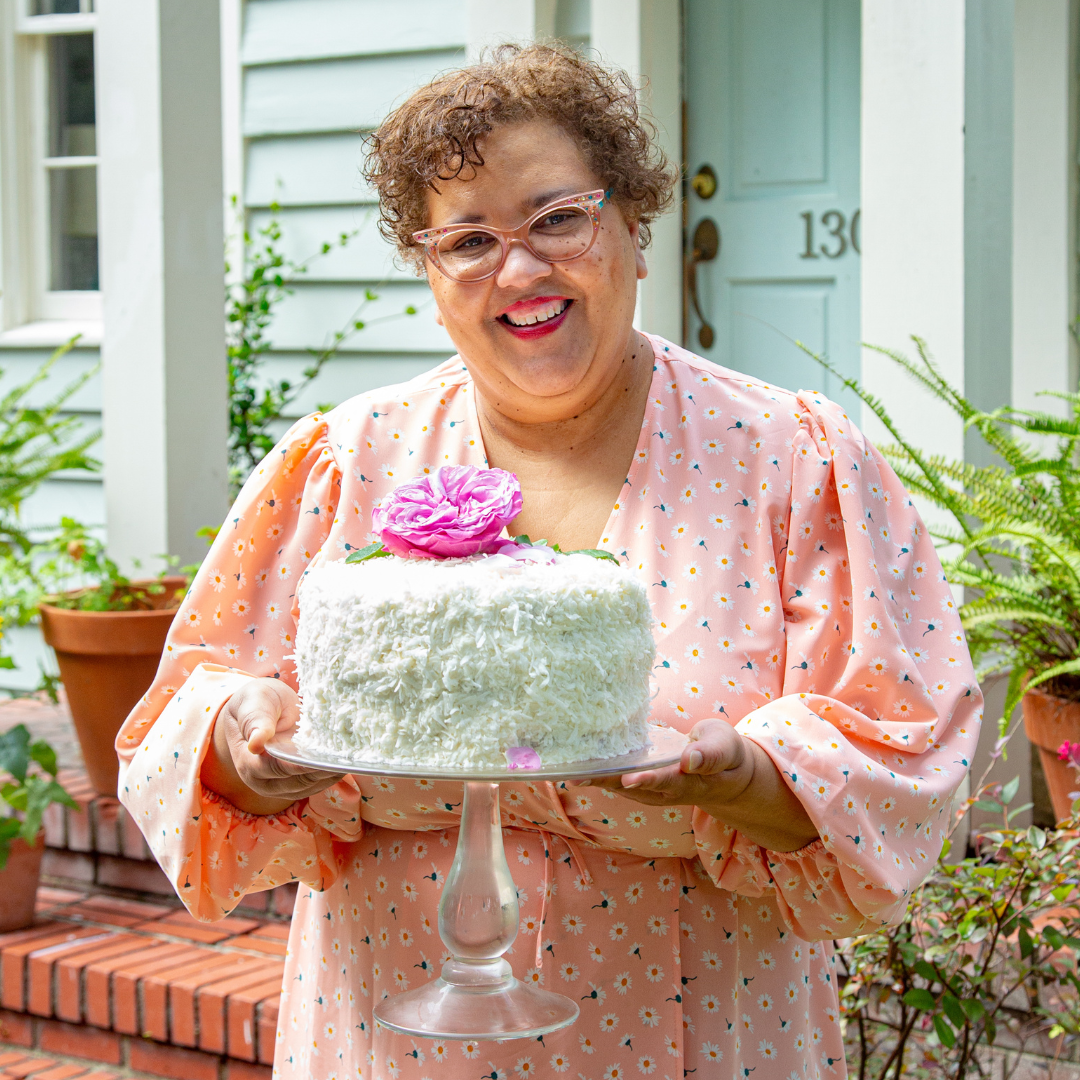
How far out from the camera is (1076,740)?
275cm

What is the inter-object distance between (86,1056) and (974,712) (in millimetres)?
2522

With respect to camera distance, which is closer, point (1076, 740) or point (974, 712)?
point (974, 712)

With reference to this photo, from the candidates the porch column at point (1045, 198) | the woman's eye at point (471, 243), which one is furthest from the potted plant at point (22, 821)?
the porch column at point (1045, 198)

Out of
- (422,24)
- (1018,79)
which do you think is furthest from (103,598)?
(1018,79)

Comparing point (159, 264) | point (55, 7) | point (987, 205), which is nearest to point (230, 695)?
point (987, 205)

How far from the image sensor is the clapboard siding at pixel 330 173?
4.62 m

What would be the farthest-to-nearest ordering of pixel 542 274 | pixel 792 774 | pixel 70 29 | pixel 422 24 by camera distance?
pixel 70 29 < pixel 422 24 < pixel 542 274 < pixel 792 774

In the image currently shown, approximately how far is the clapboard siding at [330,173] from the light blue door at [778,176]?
1019 mm

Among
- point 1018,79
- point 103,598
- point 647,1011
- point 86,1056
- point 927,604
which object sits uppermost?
point 1018,79

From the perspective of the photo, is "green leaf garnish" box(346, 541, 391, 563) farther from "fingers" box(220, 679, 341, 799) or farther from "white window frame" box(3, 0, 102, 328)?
"white window frame" box(3, 0, 102, 328)

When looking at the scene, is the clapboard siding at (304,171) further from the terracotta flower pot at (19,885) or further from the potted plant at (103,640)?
the terracotta flower pot at (19,885)

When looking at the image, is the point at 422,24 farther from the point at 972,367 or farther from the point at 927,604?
the point at 927,604

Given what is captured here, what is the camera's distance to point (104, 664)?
11.3 feet

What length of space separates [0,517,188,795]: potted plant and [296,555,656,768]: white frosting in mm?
2250
